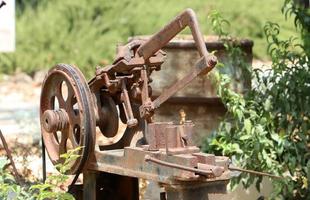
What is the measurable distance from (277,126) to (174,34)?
1636mm

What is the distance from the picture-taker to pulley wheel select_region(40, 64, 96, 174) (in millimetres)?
4848

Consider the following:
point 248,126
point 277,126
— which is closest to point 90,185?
point 248,126

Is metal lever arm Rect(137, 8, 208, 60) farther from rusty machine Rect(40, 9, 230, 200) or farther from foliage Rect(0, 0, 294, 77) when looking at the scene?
foliage Rect(0, 0, 294, 77)

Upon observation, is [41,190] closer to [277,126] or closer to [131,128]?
[131,128]

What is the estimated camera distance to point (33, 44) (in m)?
14.5

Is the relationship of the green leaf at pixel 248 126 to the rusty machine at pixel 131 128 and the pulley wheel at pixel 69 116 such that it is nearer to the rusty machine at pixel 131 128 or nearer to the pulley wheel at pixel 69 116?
A: the rusty machine at pixel 131 128

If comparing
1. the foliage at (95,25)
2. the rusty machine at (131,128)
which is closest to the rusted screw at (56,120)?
the rusty machine at (131,128)

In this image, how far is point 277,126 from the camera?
6.04 metres

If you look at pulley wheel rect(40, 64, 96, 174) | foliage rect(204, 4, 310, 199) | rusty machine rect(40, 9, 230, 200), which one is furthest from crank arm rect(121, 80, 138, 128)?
foliage rect(204, 4, 310, 199)

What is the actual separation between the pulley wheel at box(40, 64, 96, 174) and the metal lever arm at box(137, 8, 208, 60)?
392 mm

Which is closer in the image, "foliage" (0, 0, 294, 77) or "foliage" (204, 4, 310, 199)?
"foliage" (204, 4, 310, 199)

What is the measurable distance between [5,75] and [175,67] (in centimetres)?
813

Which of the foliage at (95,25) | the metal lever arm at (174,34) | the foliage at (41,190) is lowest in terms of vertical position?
the foliage at (41,190)

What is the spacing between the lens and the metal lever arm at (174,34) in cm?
451
